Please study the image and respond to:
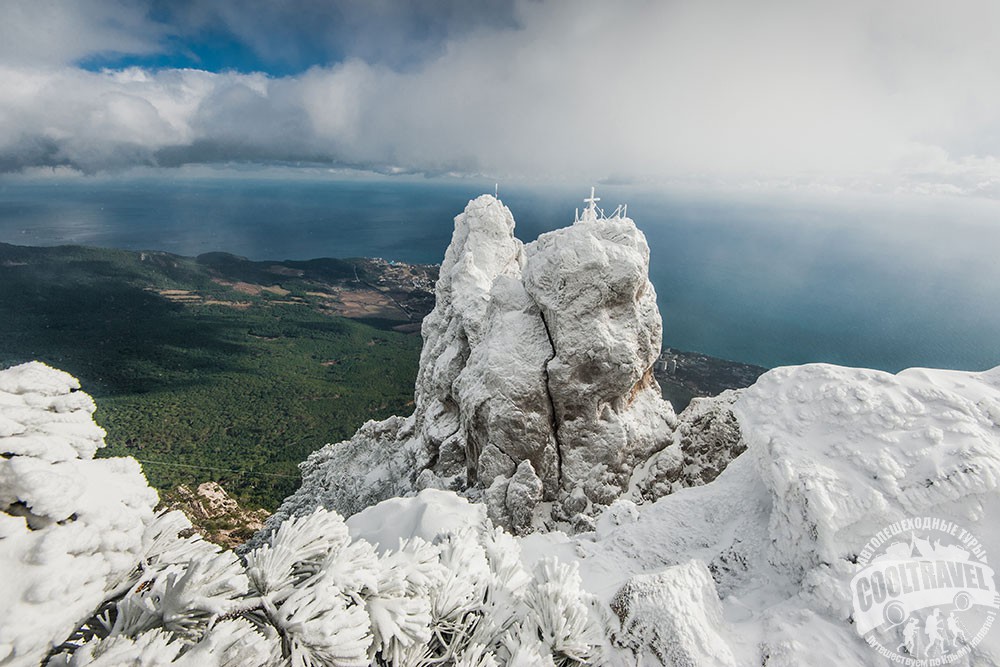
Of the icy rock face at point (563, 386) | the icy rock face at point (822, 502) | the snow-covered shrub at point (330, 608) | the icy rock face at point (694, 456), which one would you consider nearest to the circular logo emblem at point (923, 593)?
the icy rock face at point (822, 502)

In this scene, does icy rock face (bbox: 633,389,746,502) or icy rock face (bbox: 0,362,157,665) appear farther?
icy rock face (bbox: 633,389,746,502)

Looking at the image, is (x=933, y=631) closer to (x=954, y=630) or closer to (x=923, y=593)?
(x=954, y=630)

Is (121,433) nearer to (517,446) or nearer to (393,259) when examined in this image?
(517,446)

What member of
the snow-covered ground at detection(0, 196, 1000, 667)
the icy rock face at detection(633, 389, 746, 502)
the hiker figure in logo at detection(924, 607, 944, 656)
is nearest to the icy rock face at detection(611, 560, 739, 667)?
the snow-covered ground at detection(0, 196, 1000, 667)

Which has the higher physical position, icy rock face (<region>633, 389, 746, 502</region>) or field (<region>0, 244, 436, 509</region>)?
icy rock face (<region>633, 389, 746, 502</region>)

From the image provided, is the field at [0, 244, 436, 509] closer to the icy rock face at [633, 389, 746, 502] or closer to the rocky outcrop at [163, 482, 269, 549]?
the rocky outcrop at [163, 482, 269, 549]

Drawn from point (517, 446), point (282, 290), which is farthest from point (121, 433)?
point (282, 290)
